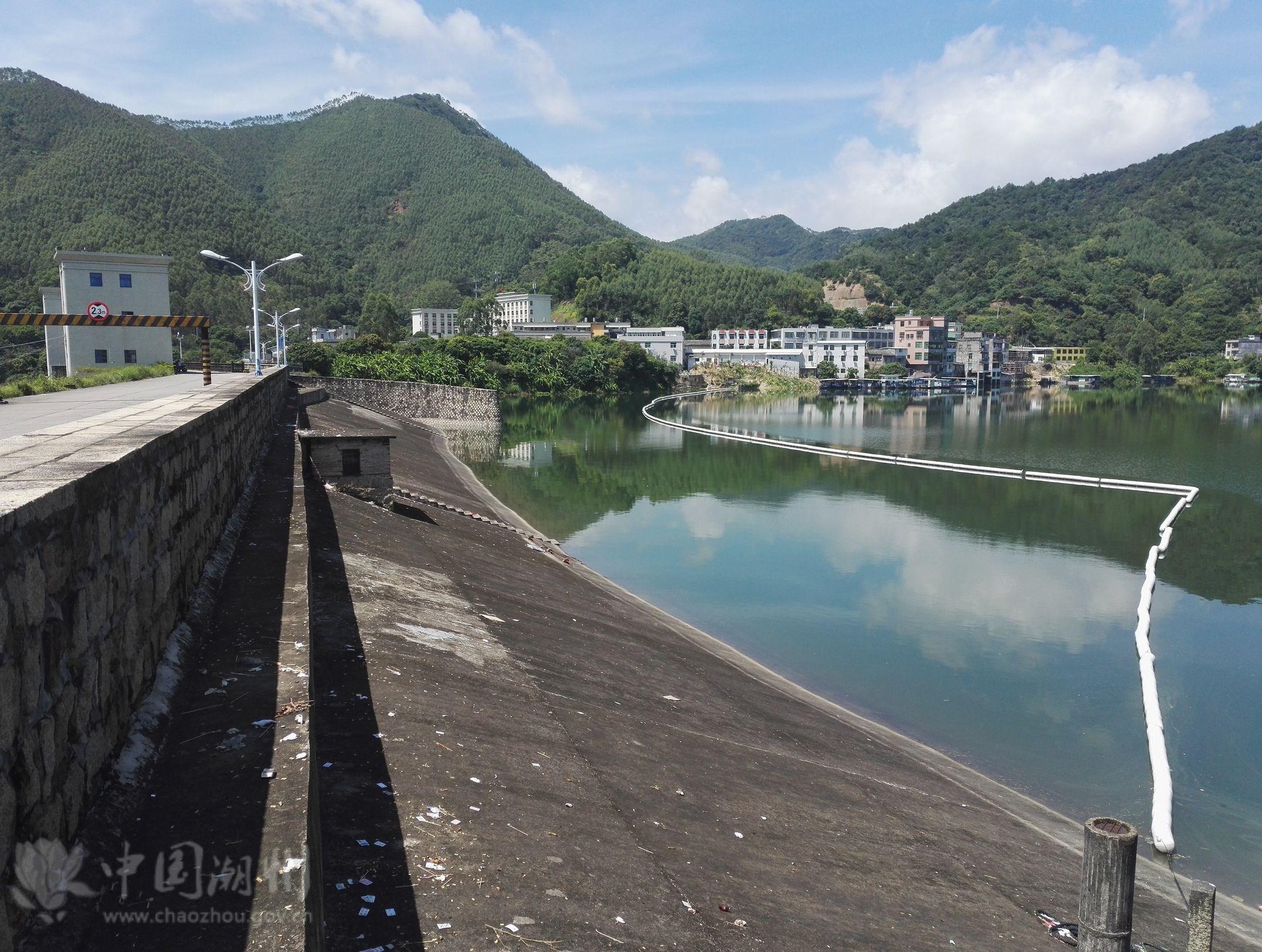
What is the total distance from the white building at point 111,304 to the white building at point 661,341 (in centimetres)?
8681

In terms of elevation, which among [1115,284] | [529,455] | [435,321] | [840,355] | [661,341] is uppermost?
[1115,284]

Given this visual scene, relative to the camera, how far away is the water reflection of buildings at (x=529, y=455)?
4322 cm

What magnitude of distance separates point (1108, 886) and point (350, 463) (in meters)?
16.5

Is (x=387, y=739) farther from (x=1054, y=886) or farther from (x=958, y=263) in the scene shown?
(x=958, y=263)

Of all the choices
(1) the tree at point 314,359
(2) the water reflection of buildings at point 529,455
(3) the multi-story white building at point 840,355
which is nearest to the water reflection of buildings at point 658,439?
(2) the water reflection of buildings at point 529,455

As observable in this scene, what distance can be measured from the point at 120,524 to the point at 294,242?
14574 centimetres

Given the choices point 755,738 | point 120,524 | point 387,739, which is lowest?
point 755,738

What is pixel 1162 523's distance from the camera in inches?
1195

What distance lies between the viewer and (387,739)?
6.77 m

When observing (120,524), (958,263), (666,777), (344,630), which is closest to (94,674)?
(120,524)

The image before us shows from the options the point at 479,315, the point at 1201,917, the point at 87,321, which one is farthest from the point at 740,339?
the point at 1201,917

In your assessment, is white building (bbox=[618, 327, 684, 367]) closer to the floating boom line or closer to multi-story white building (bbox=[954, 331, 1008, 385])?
multi-story white building (bbox=[954, 331, 1008, 385])

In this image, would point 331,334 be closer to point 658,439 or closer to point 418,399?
point 418,399

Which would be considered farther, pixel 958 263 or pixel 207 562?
pixel 958 263
